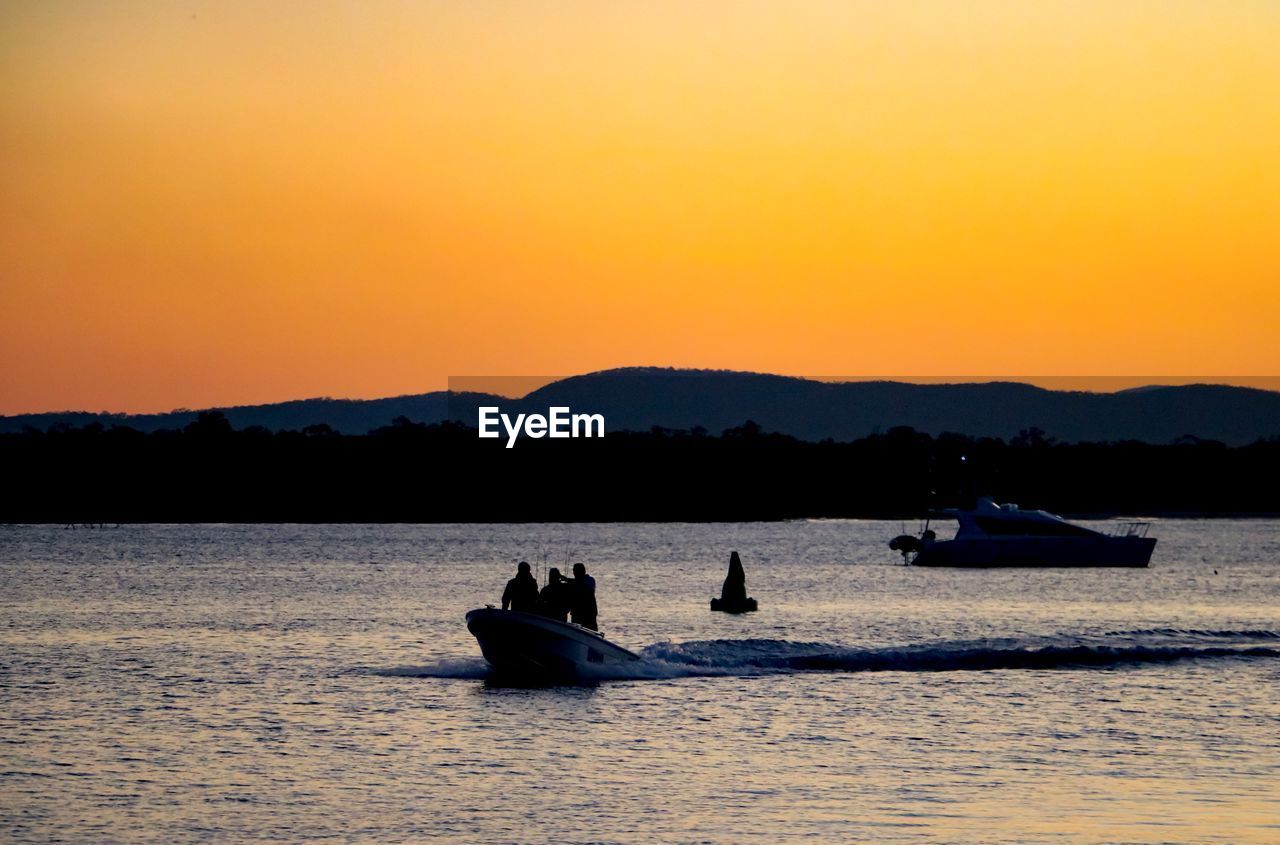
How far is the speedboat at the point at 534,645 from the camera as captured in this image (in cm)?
3503

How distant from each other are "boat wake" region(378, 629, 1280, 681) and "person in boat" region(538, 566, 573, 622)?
2.08 meters

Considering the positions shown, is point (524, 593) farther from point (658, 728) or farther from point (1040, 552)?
point (1040, 552)

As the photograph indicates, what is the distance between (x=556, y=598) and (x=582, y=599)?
539 millimetres

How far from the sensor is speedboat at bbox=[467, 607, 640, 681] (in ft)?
115

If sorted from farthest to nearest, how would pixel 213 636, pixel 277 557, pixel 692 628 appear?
pixel 277 557 < pixel 692 628 < pixel 213 636

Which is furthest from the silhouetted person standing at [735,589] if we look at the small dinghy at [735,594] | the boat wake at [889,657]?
the boat wake at [889,657]

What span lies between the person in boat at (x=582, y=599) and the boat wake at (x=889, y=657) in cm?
154

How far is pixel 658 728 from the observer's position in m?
31.0

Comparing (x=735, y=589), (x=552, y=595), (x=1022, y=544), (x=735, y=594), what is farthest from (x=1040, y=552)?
(x=552, y=595)

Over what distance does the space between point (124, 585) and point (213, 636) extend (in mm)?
32479

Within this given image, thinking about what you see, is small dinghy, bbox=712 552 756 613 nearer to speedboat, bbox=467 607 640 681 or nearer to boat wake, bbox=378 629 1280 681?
boat wake, bbox=378 629 1280 681

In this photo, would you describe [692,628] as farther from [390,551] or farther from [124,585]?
[390,551]

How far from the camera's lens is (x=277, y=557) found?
121 metres

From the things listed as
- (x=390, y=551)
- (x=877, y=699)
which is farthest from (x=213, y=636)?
(x=390, y=551)
